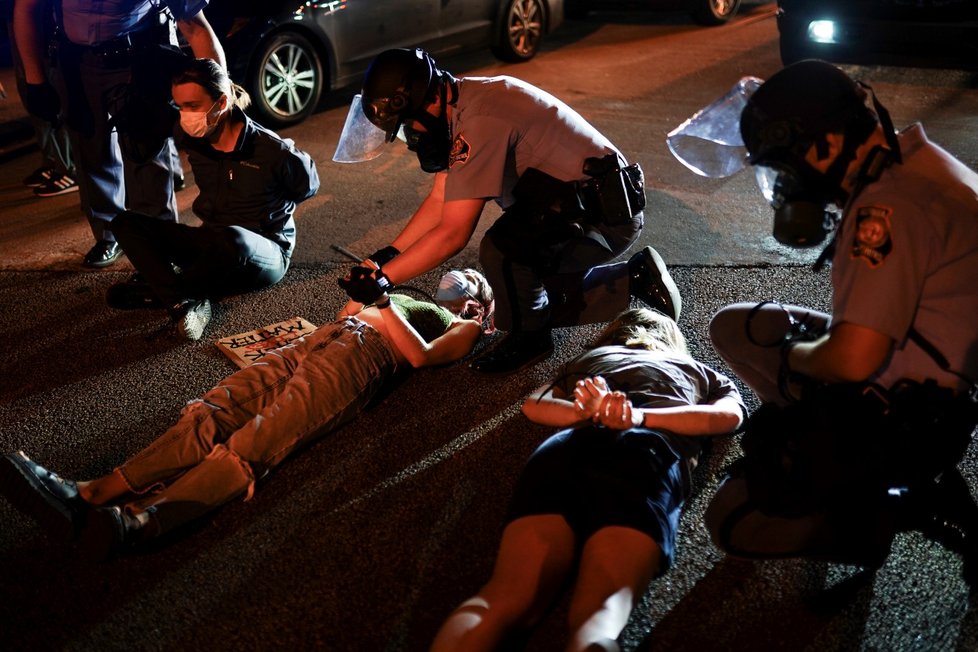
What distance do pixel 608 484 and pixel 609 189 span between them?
1.51 m

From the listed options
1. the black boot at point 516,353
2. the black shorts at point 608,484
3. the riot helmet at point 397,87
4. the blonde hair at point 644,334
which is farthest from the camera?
the black boot at point 516,353

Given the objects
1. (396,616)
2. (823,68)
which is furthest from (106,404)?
(823,68)

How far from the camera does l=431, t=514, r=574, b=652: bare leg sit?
82.4 inches

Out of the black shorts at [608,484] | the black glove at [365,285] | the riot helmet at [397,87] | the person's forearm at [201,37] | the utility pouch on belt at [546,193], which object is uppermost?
the person's forearm at [201,37]

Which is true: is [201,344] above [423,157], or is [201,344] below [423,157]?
below

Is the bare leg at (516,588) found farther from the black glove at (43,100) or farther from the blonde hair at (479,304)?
the black glove at (43,100)

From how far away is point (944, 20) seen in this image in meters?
6.39

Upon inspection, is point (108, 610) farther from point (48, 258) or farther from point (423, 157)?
point (48, 258)

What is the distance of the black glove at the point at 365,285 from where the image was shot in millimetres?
3346

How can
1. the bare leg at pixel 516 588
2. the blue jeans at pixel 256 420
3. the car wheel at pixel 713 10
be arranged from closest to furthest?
the bare leg at pixel 516 588, the blue jeans at pixel 256 420, the car wheel at pixel 713 10

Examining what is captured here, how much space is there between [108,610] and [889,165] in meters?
2.52

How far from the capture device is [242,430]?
300 centimetres

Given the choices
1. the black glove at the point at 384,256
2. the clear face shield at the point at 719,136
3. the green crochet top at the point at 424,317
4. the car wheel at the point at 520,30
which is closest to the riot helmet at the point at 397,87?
the black glove at the point at 384,256

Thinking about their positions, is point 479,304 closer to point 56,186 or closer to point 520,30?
point 56,186
